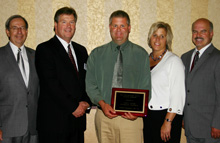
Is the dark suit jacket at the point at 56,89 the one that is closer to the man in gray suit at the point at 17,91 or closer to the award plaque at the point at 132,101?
the man in gray suit at the point at 17,91

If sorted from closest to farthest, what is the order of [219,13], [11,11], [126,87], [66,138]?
[126,87], [66,138], [11,11], [219,13]

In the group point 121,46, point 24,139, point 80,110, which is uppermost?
point 121,46

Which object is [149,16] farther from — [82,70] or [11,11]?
[11,11]

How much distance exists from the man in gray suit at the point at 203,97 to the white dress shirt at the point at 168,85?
0.25 meters

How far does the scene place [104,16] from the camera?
3316mm

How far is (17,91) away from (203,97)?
95.0 inches

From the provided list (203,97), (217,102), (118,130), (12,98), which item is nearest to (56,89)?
(12,98)

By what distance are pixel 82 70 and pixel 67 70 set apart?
24cm

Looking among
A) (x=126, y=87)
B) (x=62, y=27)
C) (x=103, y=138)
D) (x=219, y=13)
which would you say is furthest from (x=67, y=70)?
(x=219, y=13)

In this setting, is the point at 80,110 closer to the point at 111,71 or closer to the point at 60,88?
the point at 60,88

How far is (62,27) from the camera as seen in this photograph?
2.38m

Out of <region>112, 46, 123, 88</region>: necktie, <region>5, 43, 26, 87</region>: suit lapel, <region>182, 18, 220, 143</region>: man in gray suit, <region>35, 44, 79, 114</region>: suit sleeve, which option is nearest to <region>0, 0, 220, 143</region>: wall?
<region>5, 43, 26, 87</region>: suit lapel

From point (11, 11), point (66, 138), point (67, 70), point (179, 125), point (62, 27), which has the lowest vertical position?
point (66, 138)

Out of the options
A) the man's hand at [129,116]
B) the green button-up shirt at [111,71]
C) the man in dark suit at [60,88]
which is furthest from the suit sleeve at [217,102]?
the man in dark suit at [60,88]
